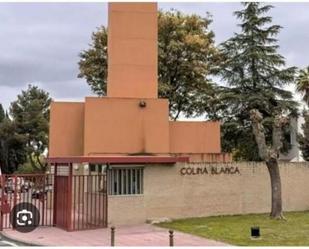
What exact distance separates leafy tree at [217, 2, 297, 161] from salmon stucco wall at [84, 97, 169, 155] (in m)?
16.6

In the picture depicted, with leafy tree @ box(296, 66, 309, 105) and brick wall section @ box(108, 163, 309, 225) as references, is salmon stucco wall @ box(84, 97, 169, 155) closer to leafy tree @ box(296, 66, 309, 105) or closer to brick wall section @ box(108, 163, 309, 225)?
brick wall section @ box(108, 163, 309, 225)

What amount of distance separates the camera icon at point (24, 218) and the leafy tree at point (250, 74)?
21880 millimetres

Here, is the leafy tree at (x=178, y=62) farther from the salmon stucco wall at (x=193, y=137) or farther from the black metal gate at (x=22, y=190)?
the black metal gate at (x=22, y=190)

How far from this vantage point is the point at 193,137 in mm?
28750

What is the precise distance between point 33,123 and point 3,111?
1335 centimetres

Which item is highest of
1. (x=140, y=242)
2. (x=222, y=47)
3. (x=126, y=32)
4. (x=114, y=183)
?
(x=222, y=47)

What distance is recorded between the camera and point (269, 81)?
41469 mm

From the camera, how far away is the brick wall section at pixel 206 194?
22.4 meters

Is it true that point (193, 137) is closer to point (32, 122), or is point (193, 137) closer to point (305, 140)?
point (305, 140)

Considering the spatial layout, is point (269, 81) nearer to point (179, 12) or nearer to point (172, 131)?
point (179, 12)

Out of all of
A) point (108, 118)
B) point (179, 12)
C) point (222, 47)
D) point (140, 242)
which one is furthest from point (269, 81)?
point (140, 242)

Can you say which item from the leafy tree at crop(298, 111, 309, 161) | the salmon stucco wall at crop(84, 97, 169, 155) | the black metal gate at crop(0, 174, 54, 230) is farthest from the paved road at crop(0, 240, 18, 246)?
the leafy tree at crop(298, 111, 309, 161)

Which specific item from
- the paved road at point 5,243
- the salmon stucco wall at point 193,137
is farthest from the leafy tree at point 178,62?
the paved road at point 5,243

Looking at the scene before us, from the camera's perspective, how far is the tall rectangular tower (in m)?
26.0
